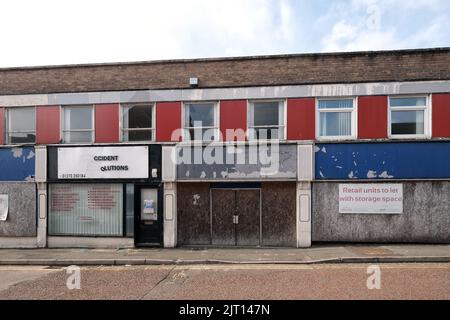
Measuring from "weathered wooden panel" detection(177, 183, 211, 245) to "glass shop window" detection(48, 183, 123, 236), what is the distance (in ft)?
7.00

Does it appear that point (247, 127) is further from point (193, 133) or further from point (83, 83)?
point (83, 83)

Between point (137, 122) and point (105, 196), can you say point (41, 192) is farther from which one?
point (137, 122)

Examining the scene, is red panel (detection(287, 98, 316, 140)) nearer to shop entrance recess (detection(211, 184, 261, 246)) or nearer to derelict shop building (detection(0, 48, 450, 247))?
derelict shop building (detection(0, 48, 450, 247))

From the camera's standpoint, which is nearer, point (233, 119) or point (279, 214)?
point (279, 214)

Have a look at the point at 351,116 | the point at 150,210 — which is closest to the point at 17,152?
the point at 150,210

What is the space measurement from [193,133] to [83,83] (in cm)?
445

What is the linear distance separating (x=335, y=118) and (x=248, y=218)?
14.9 feet

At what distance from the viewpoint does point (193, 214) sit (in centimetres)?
1170

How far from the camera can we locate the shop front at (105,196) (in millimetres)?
11664

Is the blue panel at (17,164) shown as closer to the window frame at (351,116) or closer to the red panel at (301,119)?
the red panel at (301,119)

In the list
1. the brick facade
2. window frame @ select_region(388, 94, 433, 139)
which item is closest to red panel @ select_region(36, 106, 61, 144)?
the brick facade

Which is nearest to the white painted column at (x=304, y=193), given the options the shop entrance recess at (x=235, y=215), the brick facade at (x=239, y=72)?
the shop entrance recess at (x=235, y=215)

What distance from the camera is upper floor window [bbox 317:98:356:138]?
11.4 m

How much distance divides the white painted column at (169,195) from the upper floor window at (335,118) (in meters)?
5.17
